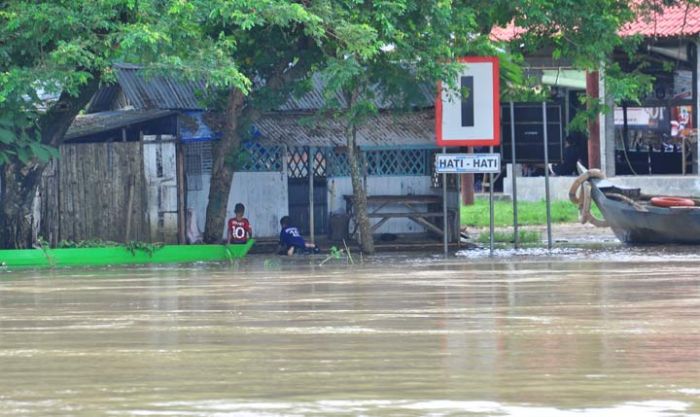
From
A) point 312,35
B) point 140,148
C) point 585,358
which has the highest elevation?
point 312,35

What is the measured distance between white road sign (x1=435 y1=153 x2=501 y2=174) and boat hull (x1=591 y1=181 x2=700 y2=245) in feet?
9.37

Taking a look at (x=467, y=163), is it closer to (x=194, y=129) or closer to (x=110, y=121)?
(x=194, y=129)

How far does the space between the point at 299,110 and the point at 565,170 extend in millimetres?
9536

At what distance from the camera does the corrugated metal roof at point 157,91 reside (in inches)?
755

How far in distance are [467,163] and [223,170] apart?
3174 millimetres

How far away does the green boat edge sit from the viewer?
1795 centimetres

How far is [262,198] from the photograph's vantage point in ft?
68.3

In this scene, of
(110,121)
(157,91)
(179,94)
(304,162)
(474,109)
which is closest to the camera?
(474,109)

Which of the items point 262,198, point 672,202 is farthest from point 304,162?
point 672,202

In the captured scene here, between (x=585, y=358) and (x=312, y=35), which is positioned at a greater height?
(x=312, y=35)

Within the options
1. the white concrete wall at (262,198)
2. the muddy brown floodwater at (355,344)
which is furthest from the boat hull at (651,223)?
the white concrete wall at (262,198)

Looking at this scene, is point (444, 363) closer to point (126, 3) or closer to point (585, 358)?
point (585, 358)

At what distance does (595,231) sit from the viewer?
952 inches

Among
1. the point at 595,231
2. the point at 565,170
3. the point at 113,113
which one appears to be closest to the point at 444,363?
the point at 113,113
